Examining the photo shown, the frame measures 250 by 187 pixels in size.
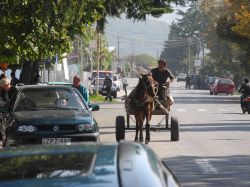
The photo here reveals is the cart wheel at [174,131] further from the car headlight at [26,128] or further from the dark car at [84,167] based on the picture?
the dark car at [84,167]

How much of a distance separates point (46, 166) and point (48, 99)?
1137cm

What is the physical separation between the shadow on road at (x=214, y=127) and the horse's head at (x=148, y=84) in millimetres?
5891

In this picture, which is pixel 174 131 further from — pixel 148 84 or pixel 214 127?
pixel 214 127

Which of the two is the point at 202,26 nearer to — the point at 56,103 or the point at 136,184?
the point at 56,103

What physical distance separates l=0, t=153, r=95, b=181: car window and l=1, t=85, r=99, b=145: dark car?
9663 mm

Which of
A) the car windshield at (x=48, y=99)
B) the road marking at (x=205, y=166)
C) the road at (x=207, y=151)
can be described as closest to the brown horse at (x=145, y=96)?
the road at (x=207, y=151)

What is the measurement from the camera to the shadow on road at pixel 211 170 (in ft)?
41.9

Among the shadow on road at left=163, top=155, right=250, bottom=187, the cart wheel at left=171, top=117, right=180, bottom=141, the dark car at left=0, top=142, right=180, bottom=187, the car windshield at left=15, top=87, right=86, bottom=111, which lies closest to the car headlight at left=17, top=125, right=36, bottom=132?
the car windshield at left=15, top=87, right=86, bottom=111

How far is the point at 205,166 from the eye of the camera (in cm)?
1485

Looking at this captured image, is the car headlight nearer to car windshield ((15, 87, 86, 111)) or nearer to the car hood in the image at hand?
the car hood

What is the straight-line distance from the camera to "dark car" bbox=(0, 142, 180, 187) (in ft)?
14.2

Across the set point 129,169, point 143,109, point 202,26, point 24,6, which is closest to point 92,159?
point 129,169

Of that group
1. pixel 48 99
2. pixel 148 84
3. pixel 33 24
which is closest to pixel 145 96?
pixel 148 84

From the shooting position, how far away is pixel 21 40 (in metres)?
22.0
